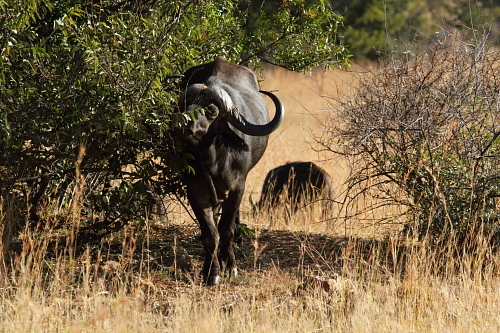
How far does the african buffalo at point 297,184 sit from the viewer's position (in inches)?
374

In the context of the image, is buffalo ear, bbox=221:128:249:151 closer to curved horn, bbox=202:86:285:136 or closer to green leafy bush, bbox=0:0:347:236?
curved horn, bbox=202:86:285:136

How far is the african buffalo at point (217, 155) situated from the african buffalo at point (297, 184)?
265 cm

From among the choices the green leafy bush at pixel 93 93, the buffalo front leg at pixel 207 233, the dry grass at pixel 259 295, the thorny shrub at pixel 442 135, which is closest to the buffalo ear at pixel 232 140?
the green leafy bush at pixel 93 93

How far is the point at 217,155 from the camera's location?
635 centimetres

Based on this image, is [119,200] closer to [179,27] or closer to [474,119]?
[179,27]

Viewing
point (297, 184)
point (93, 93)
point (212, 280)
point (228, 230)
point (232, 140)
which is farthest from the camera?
point (297, 184)

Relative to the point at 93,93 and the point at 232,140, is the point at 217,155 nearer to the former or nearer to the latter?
the point at 232,140

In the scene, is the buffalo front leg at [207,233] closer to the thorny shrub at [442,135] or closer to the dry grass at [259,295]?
the dry grass at [259,295]

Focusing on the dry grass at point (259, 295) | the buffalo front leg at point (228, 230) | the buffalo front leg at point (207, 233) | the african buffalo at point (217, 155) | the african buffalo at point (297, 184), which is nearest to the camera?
the dry grass at point (259, 295)

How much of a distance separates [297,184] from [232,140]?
3.49 metres

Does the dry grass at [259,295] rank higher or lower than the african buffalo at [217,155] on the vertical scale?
lower

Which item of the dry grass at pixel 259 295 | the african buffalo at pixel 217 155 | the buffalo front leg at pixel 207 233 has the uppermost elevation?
the african buffalo at pixel 217 155

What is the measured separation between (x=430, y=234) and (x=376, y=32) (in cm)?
1730

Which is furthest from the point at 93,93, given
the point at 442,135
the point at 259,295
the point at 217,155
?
the point at 442,135
